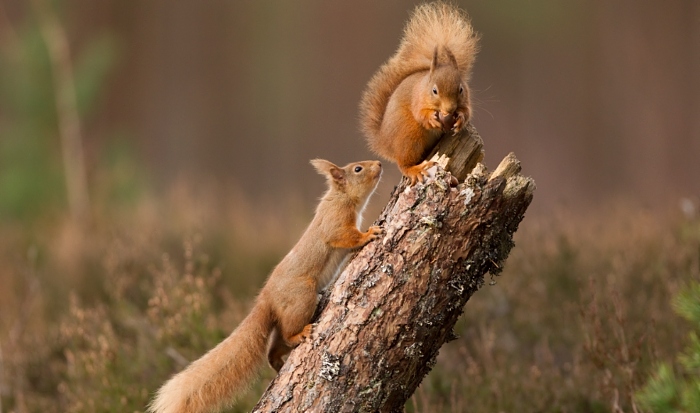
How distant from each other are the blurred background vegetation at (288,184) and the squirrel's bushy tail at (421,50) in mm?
236

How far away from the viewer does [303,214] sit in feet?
23.7

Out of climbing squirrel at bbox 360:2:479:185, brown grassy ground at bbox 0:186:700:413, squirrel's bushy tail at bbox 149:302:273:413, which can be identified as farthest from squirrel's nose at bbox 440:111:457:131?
brown grassy ground at bbox 0:186:700:413

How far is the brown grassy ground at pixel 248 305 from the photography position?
3.90m

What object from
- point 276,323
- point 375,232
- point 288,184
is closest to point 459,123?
point 375,232

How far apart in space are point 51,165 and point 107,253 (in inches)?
105

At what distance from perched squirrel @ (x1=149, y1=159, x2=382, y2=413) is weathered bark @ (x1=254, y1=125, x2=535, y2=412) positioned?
138 millimetres

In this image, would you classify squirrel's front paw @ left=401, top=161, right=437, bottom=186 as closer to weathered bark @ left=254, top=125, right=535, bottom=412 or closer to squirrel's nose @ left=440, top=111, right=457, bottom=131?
weathered bark @ left=254, top=125, right=535, bottom=412

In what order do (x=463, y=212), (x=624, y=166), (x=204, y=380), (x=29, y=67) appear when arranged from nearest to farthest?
(x=463, y=212)
(x=204, y=380)
(x=29, y=67)
(x=624, y=166)

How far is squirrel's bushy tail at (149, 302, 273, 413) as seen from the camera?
271 centimetres

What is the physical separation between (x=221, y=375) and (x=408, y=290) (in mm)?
754

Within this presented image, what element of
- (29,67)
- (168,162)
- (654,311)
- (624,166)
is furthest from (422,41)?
(168,162)

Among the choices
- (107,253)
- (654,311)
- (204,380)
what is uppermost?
(654,311)

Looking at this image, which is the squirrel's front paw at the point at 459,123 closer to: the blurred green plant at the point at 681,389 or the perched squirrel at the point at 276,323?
the perched squirrel at the point at 276,323

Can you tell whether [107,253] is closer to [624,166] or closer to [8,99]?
[8,99]
